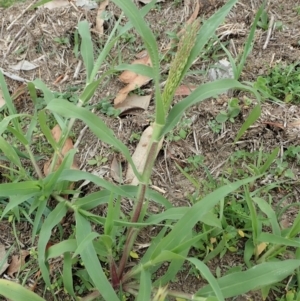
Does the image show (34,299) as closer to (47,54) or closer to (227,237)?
(227,237)

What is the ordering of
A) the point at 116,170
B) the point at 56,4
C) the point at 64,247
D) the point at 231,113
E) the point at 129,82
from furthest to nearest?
1. the point at 56,4
2. the point at 129,82
3. the point at 231,113
4. the point at 116,170
5. the point at 64,247

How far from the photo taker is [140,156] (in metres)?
1.72

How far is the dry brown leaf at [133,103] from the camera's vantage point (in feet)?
6.09

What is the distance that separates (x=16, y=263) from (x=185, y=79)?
3.20 feet

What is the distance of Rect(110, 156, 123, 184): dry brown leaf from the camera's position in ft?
5.51

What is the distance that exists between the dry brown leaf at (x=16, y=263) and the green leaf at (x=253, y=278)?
69 cm

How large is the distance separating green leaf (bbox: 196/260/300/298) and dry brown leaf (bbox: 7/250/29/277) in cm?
69

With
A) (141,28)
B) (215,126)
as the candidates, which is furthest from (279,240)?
(141,28)

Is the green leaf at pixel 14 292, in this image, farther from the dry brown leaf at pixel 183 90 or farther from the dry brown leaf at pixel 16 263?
the dry brown leaf at pixel 183 90

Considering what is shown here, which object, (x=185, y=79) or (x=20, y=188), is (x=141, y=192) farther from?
(x=185, y=79)

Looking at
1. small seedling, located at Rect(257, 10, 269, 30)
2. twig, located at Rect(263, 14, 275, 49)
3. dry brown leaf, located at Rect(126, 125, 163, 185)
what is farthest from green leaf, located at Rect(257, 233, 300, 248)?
small seedling, located at Rect(257, 10, 269, 30)

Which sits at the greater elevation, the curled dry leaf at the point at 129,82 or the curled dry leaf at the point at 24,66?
the curled dry leaf at the point at 24,66

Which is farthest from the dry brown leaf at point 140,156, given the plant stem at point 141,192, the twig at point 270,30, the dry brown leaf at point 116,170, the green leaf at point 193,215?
the twig at point 270,30

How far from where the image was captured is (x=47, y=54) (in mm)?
2057
